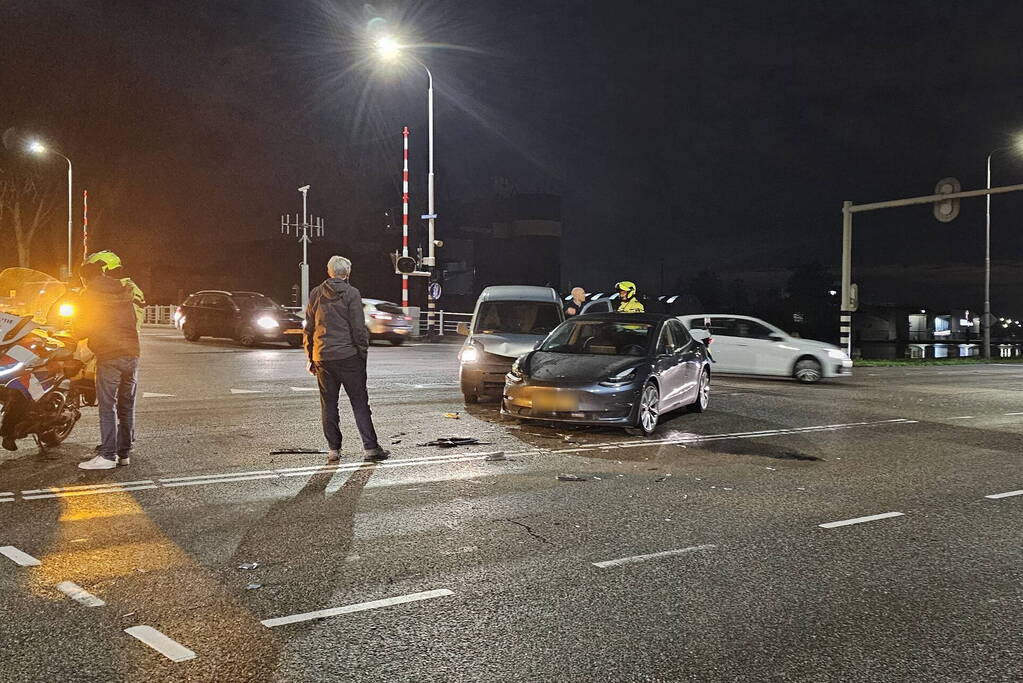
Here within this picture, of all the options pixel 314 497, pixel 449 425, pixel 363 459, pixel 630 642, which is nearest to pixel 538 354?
pixel 449 425

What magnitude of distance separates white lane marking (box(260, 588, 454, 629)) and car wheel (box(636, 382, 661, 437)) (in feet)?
19.1

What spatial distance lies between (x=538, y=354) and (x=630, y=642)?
7097mm

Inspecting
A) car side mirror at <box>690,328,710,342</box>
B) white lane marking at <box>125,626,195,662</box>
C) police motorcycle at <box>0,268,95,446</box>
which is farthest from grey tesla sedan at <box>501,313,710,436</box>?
car side mirror at <box>690,328,710,342</box>

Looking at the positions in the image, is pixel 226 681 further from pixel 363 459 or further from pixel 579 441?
pixel 579 441

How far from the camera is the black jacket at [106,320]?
7.71m

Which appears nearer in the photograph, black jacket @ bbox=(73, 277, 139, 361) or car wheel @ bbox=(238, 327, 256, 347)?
black jacket @ bbox=(73, 277, 139, 361)

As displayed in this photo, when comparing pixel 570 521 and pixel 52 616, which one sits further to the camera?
pixel 570 521

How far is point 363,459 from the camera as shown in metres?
8.48

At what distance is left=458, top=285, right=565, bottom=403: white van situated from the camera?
12586 mm

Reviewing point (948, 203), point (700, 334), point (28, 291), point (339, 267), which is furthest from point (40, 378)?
point (948, 203)

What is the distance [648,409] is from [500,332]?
363 cm

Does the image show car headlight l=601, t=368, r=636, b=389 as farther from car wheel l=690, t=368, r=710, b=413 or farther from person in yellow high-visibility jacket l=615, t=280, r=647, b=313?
person in yellow high-visibility jacket l=615, t=280, r=647, b=313

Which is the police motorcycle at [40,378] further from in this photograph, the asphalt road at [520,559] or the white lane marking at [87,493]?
the white lane marking at [87,493]

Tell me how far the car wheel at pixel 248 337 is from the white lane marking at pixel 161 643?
22.6 metres
